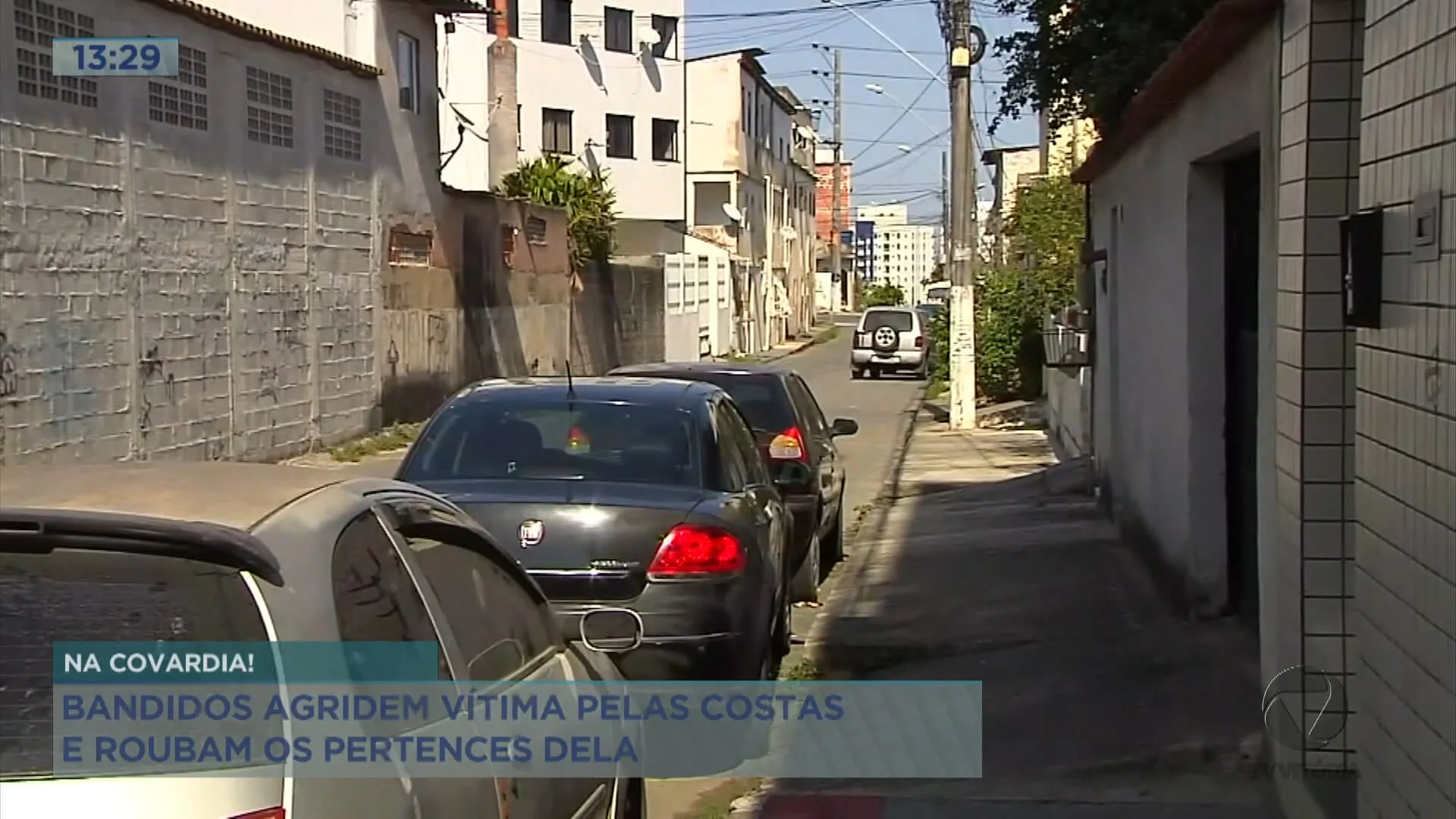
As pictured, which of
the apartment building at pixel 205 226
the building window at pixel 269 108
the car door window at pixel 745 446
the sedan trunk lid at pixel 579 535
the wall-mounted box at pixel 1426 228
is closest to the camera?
the wall-mounted box at pixel 1426 228

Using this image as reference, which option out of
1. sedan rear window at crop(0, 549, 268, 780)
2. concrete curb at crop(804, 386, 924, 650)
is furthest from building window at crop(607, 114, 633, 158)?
sedan rear window at crop(0, 549, 268, 780)

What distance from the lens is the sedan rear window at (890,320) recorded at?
43.3 meters

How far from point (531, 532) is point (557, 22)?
45.0 m

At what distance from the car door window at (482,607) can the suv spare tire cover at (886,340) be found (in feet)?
125

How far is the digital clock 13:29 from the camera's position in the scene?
640 inches

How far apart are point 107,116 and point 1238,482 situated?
12.1 meters

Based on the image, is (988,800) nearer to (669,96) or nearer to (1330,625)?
(1330,625)

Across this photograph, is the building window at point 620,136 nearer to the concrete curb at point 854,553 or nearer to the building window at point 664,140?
the building window at point 664,140

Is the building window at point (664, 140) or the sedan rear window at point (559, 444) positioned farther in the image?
the building window at point (664, 140)

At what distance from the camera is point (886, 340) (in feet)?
140

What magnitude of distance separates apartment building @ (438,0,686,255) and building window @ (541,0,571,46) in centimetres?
3

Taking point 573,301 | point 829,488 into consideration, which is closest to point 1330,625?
point 829,488

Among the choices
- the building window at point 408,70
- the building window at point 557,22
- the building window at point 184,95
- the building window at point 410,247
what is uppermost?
the building window at point 557,22

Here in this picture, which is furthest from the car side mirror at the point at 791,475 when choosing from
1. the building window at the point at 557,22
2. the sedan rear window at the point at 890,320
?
the building window at the point at 557,22
